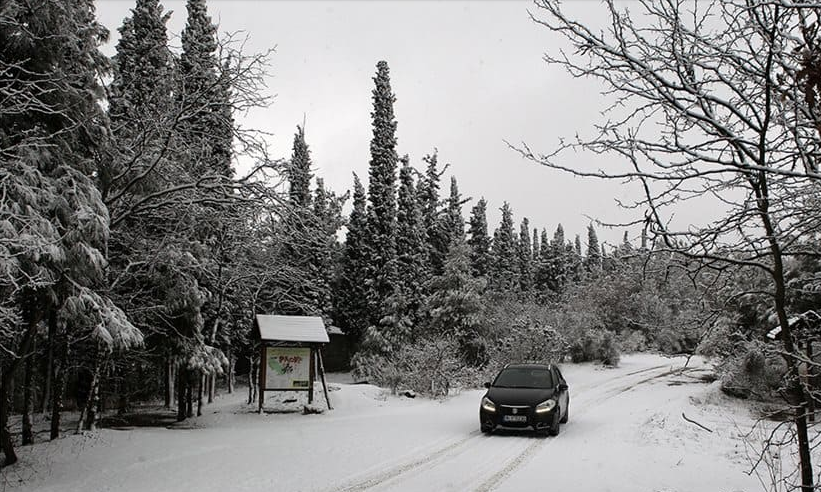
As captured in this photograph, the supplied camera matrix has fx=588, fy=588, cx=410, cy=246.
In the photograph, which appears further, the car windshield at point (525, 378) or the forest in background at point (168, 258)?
the car windshield at point (525, 378)

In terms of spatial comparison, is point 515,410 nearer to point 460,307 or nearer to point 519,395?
point 519,395

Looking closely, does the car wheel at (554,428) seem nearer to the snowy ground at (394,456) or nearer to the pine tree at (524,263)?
the snowy ground at (394,456)

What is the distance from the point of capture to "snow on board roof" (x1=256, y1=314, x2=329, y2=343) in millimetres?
19734

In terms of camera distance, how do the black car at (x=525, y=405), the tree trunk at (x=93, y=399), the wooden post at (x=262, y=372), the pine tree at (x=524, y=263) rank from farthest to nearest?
the pine tree at (x=524, y=263) → the wooden post at (x=262, y=372) → the tree trunk at (x=93, y=399) → the black car at (x=525, y=405)

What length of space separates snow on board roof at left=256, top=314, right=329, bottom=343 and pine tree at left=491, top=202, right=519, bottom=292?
135ft

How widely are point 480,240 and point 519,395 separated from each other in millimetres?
46186

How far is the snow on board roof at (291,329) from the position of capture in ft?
64.7

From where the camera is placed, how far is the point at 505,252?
220 ft

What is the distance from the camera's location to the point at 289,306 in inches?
1373

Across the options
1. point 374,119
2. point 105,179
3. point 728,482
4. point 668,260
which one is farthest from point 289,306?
point 668,260

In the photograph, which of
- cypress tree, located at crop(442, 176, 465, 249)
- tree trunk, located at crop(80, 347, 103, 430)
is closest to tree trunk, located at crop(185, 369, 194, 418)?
tree trunk, located at crop(80, 347, 103, 430)

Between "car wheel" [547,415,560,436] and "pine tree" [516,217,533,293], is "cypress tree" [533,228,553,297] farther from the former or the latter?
"car wheel" [547,415,560,436]

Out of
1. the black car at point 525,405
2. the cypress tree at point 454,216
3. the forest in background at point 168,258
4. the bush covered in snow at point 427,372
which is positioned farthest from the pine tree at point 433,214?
the black car at point 525,405

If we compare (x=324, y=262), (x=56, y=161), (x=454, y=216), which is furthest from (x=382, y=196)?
(x=56, y=161)
